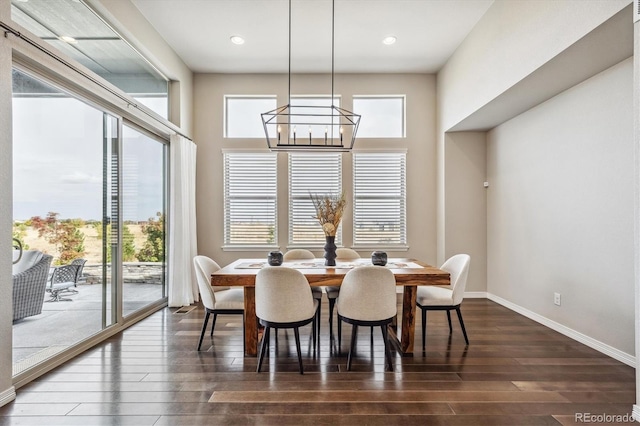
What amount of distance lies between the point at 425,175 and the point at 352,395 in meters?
4.01

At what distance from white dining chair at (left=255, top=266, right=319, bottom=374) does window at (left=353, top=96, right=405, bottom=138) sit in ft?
11.6

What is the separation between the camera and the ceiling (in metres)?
3.79

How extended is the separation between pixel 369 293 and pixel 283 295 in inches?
27.8

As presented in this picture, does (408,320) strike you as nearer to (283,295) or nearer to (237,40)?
(283,295)

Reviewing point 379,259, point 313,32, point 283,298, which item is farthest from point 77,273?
point 313,32

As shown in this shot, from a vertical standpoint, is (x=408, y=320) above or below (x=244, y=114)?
below

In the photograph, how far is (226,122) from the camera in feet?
18.2

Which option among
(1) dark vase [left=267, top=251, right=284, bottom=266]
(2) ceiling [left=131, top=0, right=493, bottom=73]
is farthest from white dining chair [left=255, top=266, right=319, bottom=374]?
(2) ceiling [left=131, top=0, right=493, bottom=73]

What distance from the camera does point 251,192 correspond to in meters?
5.50

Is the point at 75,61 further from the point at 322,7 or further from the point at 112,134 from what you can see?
the point at 322,7

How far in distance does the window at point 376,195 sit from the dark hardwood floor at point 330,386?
7.36 feet

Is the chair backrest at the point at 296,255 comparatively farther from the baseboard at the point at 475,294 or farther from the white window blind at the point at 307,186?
the baseboard at the point at 475,294

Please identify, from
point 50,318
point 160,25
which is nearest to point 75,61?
point 160,25

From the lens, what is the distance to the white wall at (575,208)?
9.54 feet
